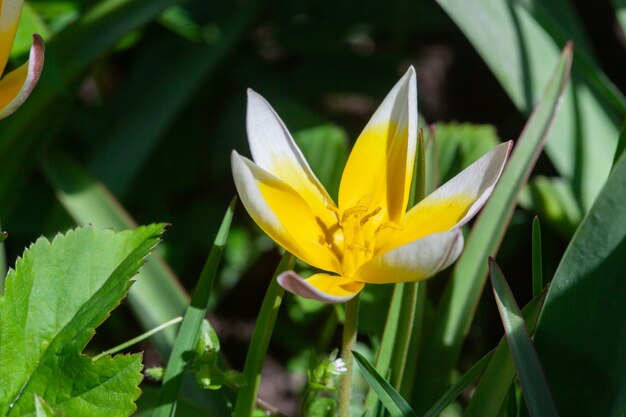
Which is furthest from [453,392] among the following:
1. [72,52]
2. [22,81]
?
[72,52]

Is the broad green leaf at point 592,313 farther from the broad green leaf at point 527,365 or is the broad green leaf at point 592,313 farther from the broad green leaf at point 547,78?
the broad green leaf at point 547,78

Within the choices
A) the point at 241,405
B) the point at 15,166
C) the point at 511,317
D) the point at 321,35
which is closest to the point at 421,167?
the point at 511,317

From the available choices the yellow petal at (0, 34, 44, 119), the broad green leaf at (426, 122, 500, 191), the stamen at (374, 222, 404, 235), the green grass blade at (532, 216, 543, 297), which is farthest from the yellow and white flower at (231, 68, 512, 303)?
the broad green leaf at (426, 122, 500, 191)

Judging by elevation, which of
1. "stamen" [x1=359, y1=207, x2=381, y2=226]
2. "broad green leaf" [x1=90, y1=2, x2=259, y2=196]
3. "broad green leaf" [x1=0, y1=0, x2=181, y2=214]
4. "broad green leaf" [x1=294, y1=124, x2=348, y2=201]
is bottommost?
"broad green leaf" [x1=294, y1=124, x2=348, y2=201]

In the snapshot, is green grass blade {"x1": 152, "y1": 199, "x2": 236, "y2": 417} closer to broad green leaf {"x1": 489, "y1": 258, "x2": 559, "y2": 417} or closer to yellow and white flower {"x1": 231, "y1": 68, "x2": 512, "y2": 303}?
yellow and white flower {"x1": 231, "y1": 68, "x2": 512, "y2": 303}

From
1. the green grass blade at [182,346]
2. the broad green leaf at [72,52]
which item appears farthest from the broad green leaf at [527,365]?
the broad green leaf at [72,52]

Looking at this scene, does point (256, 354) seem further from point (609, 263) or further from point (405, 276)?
point (609, 263)

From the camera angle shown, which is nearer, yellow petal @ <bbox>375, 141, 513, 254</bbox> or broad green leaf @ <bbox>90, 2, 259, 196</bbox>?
yellow petal @ <bbox>375, 141, 513, 254</bbox>

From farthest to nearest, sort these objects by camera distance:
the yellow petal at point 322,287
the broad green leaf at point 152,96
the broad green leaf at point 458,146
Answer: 1. the broad green leaf at point 152,96
2. the broad green leaf at point 458,146
3. the yellow petal at point 322,287
